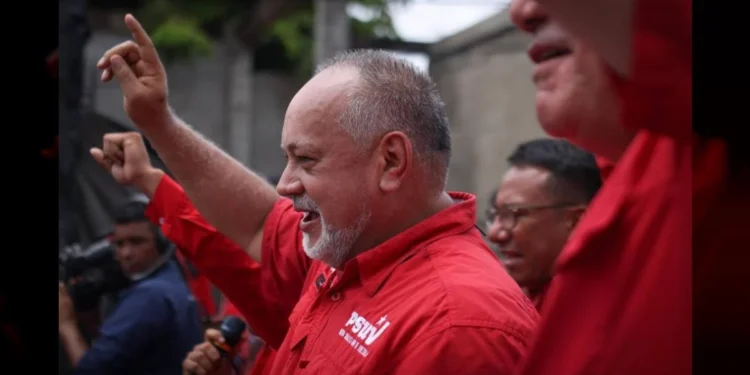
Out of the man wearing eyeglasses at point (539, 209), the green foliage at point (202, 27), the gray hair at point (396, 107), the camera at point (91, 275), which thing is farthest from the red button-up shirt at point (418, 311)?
the green foliage at point (202, 27)

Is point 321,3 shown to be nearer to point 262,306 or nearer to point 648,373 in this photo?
point 262,306

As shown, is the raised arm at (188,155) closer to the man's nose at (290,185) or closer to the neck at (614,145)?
the man's nose at (290,185)

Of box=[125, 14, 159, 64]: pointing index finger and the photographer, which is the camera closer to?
the photographer

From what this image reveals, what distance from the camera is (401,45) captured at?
2.49m

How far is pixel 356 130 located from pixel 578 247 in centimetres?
69

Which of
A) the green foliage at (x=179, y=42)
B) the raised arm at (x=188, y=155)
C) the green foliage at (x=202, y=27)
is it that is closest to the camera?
the raised arm at (x=188, y=155)

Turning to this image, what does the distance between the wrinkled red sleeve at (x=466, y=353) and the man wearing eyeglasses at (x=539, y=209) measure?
1170 mm

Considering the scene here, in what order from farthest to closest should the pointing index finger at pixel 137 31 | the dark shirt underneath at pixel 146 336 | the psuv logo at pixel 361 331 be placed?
the dark shirt underneath at pixel 146 336
the pointing index finger at pixel 137 31
the psuv logo at pixel 361 331

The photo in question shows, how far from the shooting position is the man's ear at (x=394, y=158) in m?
1.58

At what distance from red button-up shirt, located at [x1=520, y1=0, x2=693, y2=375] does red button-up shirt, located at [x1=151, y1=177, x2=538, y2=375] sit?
341mm

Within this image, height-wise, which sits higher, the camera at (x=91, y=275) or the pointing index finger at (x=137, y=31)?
the pointing index finger at (x=137, y=31)

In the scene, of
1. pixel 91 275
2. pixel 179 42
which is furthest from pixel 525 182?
pixel 179 42

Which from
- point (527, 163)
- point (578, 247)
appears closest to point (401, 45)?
point (527, 163)

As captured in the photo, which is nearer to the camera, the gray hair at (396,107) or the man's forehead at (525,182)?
the gray hair at (396,107)
